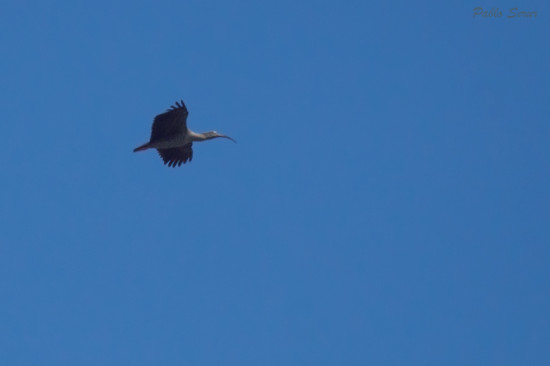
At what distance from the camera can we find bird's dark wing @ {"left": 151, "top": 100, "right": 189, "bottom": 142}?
50.1m

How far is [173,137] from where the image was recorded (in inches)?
2028

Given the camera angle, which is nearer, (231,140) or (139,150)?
(139,150)

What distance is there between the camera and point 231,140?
2190 inches

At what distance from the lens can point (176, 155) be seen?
5422 cm

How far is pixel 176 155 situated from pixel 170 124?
3563mm

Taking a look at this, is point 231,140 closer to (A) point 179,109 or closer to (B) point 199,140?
(B) point 199,140

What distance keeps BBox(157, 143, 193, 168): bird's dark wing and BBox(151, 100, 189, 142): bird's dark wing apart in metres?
2.50

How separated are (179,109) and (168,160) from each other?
4.73 metres

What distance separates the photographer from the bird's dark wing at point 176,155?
5412cm

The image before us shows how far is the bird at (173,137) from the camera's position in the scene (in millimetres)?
50312

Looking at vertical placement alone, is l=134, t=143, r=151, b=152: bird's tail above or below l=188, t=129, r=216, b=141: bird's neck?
below

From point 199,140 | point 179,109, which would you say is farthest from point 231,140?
point 179,109

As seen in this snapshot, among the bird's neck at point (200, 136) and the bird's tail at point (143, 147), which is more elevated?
the bird's neck at point (200, 136)

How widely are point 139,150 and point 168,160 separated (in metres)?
2.70
